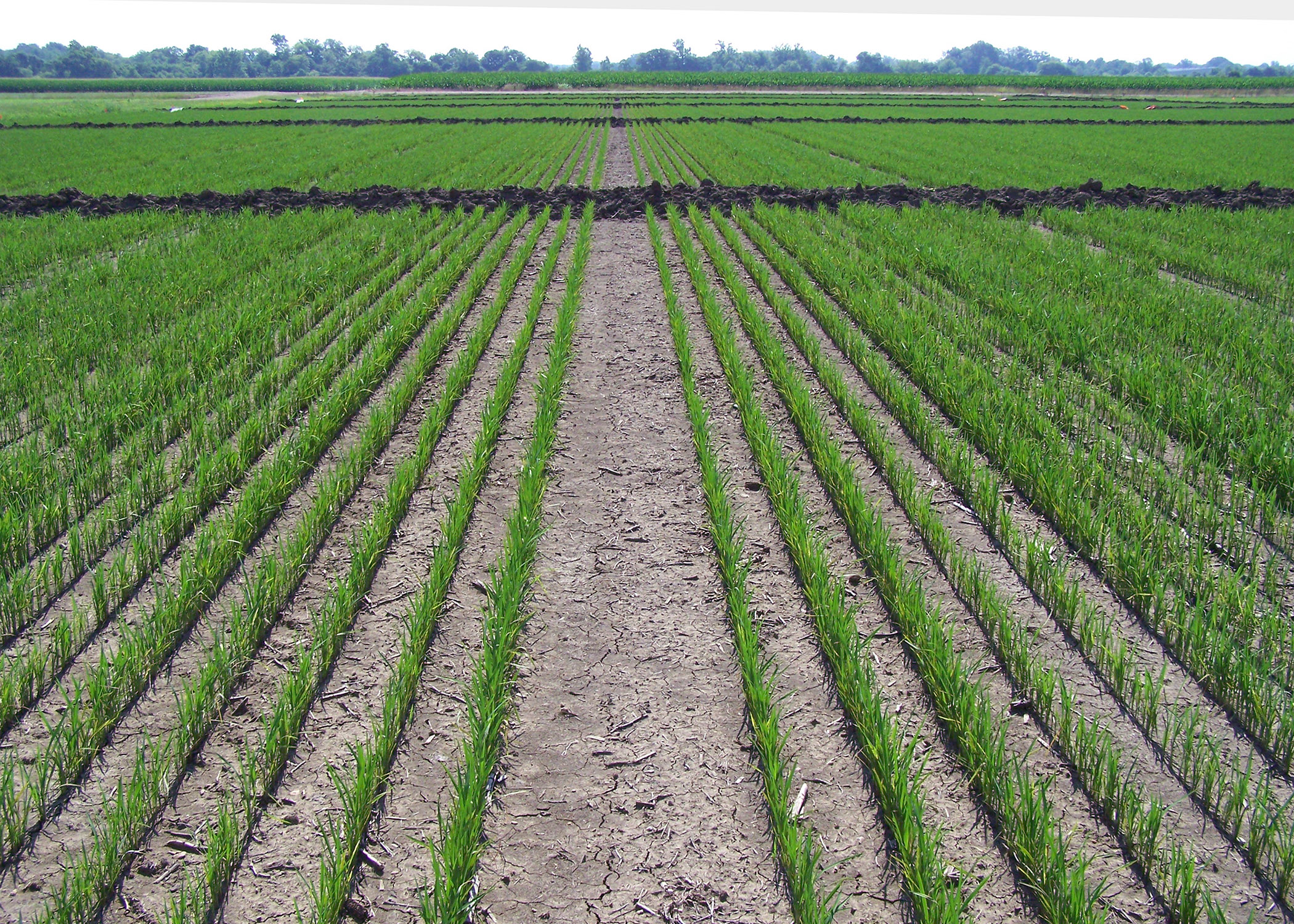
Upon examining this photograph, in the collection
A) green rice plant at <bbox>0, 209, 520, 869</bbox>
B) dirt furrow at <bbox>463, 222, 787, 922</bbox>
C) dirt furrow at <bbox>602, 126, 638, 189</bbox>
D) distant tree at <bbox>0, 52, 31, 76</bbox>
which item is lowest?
dirt furrow at <bbox>463, 222, 787, 922</bbox>

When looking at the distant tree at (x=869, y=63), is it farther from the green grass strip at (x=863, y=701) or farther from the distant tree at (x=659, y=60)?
the green grass strip at (x=863, y=701)

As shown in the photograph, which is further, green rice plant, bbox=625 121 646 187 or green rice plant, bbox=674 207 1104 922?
green rice plant, bbox=625 121 646 187

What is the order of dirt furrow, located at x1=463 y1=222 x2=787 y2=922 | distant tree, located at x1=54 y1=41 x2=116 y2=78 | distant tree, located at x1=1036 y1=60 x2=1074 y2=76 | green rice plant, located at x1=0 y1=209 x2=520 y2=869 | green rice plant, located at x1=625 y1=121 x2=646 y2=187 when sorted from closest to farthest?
dirt furrow, located at x1=463 y1=222 x2=787 y2=922 → green rice plant, located at x1=0 y1=209 x2=520 y2=869 → green rice plant, located at x1=625 y1=121 x2=646 y2=187 → distant tree, located at x1=54 y1=41 x2=116 y2=78 → distant tree, located at x1=1036 y1=60 x2=1074 y2=76

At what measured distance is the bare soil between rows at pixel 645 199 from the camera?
Result: 529 inches

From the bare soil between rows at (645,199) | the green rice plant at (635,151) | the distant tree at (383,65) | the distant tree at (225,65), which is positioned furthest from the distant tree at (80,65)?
the bare soil between rows at (645,199)

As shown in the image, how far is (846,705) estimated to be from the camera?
2979 millimetres

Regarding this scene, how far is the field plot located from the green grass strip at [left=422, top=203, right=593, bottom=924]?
0.8 inches

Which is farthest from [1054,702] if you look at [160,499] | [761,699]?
[160,499]

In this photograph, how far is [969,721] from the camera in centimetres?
277

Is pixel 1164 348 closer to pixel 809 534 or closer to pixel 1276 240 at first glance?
pixel 809 534

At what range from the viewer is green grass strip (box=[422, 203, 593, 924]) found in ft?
7.39

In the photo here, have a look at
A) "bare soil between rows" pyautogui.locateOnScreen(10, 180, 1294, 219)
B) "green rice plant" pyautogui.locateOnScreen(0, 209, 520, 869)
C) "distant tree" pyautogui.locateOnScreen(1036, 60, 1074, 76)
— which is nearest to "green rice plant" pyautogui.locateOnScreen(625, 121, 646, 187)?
"bare soil between rows" pyautogui.locateOnScreen(10, 180, 1294, 219)

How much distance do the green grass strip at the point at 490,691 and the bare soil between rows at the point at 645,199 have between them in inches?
380

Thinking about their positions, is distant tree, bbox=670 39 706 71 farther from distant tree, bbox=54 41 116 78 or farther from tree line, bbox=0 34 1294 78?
distant tree, bbox=54 41 116 78
